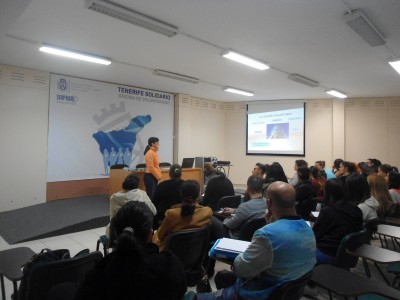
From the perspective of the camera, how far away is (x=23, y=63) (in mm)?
5773

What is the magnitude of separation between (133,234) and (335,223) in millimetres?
1950

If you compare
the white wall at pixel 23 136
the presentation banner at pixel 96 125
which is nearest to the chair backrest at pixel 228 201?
the presentation banner at pixel 96 125

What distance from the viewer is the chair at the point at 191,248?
2.21m

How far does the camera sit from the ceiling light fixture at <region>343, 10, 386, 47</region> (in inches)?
136

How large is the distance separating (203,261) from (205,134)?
763 centimetres

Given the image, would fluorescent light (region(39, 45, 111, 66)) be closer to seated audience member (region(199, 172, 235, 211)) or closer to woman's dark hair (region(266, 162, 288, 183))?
seated audience member (region(199, 172, 235, 211))

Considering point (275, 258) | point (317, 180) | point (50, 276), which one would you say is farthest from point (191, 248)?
point (317, 180)

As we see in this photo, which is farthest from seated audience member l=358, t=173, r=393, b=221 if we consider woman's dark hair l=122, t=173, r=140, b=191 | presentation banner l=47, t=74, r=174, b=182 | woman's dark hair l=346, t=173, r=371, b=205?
presentation banner l=47, t=74, r=174, b=182

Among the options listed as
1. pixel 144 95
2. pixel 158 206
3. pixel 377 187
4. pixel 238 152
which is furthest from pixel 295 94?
pixel 158 206

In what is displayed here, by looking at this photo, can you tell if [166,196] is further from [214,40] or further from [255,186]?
[214,40]

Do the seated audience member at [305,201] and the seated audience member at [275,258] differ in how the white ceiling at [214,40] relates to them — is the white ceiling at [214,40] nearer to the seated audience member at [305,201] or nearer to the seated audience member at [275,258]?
the seated audience member at [305,201]

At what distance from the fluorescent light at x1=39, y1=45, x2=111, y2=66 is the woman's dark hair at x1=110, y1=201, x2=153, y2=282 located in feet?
14.5

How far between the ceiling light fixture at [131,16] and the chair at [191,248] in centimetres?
268

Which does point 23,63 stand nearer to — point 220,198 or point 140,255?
point 220,198
